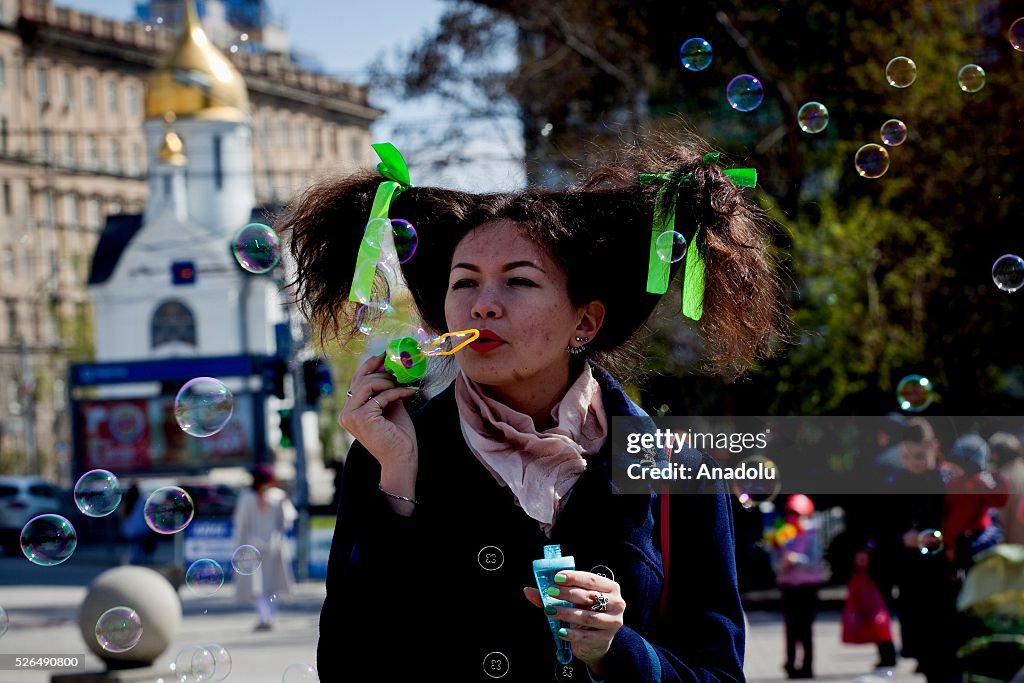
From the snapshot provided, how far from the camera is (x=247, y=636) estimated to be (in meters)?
13.9

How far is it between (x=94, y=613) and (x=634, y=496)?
738cm

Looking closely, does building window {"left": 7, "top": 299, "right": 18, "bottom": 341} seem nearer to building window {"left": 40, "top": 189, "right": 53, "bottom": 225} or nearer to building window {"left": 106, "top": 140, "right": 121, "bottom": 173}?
building window {"left": 40, "top": 189, "right": 53, "bottom": 225}

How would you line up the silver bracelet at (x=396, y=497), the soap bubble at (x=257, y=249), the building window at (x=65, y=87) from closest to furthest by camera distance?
the silver bracelet at (x=396, y=497), the soap bubble at (x=257, y=249), the building window at (x=65, y=87)

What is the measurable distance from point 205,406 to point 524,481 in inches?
98.9

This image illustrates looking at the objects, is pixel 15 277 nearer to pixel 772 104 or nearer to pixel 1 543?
pixel 1 543

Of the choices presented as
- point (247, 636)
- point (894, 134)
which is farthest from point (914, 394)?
point (247, 636)

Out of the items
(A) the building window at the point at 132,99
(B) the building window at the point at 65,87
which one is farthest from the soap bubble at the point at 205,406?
(A) the building window at the point at 132,99

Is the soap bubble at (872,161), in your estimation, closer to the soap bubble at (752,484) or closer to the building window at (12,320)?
the soap bubble at (752,484)

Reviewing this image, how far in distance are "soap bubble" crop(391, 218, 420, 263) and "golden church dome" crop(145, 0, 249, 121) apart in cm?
4675

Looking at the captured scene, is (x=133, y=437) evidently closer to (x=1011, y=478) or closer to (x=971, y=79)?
(x=1011, y=478)

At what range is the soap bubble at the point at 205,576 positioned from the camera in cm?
566

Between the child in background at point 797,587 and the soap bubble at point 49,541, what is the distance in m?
5.53

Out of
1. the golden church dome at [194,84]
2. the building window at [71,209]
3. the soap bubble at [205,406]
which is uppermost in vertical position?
the building window at [71,209]

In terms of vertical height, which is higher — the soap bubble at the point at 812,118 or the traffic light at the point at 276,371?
the traffic light at the point at 276,371
